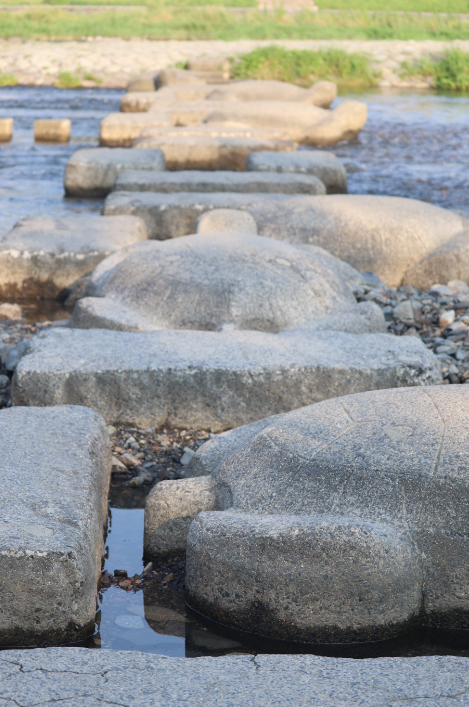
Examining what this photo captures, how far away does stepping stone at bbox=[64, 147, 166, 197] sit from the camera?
8.08 meters

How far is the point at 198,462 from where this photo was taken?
286 centimetres

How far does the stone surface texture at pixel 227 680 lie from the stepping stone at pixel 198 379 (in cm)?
158

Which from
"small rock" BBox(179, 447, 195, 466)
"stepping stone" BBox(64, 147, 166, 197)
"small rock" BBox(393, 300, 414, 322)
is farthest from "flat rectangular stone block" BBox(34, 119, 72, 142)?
"small rock" BBox(179, 447, 195, 466)

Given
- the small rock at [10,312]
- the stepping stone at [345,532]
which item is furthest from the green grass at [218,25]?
the stepping stone at [345,532]

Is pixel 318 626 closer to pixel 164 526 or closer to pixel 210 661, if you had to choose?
pixel 210 661

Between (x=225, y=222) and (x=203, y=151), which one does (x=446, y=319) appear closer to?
(x=225, y=222)

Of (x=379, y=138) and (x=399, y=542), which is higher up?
(x=399, y=542)

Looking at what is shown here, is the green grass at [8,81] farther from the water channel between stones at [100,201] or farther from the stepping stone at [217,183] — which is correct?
the stepping stone at [217,183]

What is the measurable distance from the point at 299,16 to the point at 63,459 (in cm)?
2581

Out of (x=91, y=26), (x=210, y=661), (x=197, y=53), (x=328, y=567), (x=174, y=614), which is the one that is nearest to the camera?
(x=210, y=661)

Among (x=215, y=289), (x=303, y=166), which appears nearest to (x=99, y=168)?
(x=303, y=166)

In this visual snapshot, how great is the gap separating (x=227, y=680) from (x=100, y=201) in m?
7.11

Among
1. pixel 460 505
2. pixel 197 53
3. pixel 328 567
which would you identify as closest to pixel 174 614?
pixel 328 567

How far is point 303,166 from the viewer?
8070mm
